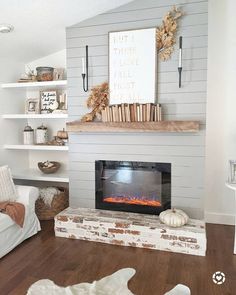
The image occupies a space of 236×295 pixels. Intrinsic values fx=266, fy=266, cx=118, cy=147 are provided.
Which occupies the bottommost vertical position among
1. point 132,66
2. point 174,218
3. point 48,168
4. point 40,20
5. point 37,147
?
point 174,218

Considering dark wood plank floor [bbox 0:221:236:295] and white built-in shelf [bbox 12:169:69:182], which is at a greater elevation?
white built-in shelf [bbox 12:169:69:182]

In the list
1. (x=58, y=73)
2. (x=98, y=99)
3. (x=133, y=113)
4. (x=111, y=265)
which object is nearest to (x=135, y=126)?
(x=133, y=113)

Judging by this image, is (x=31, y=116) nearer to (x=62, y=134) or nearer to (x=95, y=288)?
(x=62, y=134)

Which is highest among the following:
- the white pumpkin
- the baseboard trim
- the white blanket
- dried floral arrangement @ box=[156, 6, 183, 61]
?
dried floral arrangement @ box=[156, 6, 183, 61]

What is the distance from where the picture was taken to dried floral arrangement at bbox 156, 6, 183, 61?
110 inches

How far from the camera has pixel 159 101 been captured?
296cm

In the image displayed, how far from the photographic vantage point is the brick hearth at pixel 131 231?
8.47 feet

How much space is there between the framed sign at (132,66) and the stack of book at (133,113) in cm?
12

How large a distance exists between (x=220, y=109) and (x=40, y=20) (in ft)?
7.49

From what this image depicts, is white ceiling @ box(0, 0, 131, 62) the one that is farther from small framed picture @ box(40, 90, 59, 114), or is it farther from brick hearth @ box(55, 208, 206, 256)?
brick hearth @ box(55, 208, 206, 256)

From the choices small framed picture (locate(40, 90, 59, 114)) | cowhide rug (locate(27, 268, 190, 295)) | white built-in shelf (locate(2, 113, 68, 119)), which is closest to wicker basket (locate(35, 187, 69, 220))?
white built-in shelf (locate(2, 113, 68, 119))

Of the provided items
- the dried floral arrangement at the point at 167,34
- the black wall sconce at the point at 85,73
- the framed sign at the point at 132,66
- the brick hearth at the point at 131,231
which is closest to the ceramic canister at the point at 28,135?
the black wall sconce at the point at 85,73

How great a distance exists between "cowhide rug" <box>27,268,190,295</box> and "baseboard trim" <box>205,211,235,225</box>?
145 cm

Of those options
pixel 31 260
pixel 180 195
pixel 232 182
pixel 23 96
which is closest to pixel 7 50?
pixel 23 96
